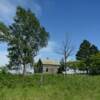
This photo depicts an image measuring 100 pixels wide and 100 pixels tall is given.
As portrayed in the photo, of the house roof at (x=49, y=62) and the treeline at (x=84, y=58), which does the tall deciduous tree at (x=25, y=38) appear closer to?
the treeline at (x=84, y=58)

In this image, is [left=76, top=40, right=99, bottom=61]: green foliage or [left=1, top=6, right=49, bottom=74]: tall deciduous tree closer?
[left=1, top=6, right=49, bottom=74]: tall deciduous tree

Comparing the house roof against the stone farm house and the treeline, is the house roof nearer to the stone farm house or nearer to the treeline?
the stone farm house

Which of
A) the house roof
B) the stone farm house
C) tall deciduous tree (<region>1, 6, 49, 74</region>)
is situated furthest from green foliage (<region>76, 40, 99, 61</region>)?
tall deciduous tree (<region>1, 6, 49, 74</region>)

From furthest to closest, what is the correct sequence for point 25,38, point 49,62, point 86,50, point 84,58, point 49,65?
point 49,62
point 49,65
point 86,50
point 84,58
point 25,38

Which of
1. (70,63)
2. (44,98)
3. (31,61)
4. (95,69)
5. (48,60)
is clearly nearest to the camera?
(44,98)

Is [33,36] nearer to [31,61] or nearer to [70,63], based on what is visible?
[31,61]

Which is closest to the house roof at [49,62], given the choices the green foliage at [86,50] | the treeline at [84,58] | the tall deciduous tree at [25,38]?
the treeline at [84,58]

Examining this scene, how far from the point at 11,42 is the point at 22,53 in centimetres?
285

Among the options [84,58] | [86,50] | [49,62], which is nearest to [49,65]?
[49,62]

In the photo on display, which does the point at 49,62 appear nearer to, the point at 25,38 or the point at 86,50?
the point at 86,50

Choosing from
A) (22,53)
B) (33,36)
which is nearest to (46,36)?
(33,36)

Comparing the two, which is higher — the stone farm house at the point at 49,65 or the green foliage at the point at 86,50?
the green foliage at the point at 86,50

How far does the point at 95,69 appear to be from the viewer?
194 ft

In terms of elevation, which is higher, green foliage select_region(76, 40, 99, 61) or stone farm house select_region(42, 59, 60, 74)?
green foliage select_region(76, 40, 99, 61)
